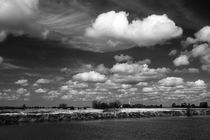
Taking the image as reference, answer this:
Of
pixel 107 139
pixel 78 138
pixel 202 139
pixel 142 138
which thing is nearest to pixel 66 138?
pixel 78 138

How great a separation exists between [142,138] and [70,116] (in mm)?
96594

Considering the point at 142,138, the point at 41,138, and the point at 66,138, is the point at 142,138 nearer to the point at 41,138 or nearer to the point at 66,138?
the point at 66,138

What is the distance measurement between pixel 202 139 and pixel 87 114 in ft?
359

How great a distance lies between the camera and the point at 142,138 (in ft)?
245

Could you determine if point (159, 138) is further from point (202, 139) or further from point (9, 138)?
point (9, 138)

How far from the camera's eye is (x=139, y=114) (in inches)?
7849

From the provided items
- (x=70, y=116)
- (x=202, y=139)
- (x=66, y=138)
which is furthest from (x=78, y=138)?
(x=70, y=116)

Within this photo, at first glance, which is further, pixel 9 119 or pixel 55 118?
pixel 55 118

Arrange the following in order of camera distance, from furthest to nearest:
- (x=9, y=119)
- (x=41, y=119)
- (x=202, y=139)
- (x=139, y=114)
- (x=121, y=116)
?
(x=139, y=114) < (x=121, y=116) < (x=41, y=119) < (x=9, y=119) < (x=202, y=139)

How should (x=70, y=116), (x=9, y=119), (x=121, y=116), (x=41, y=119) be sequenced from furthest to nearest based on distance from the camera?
(x=121, y=116)
(x=70, y=116)
(x=41, y=119)
(x=9, y=119)

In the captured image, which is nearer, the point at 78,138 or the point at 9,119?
the point at 78,138

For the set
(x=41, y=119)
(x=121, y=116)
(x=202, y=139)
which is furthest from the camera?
(x=121, y=116)

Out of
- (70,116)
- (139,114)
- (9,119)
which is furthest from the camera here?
(139,114)

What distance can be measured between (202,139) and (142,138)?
15.2m
